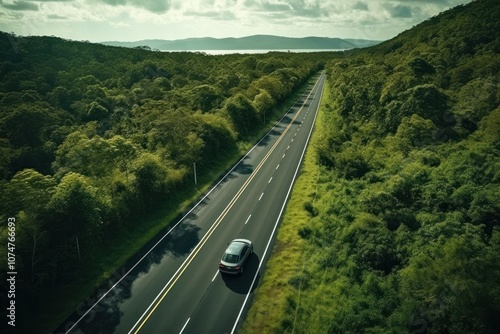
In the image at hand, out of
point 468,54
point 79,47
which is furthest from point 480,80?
point 79,47

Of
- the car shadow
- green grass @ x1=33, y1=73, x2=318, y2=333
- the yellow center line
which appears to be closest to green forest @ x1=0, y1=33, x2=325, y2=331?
green grass @ x1=33, y1=73, x2=318, y2=333

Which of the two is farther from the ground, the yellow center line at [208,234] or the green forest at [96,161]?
the green forest at [96,161]

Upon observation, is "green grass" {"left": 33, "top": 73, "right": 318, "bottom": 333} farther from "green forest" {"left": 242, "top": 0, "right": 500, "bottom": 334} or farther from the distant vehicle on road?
"green forest" {"left": 242, "top": 0, "right": 500, "bottom": 334}

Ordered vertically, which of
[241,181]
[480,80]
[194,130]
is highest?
[480,80]

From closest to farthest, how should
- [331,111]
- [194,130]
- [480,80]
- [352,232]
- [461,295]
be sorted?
1. [461,295]
2. [352,232]
3. [194,130]
4. [480,80]
5. [331,111]

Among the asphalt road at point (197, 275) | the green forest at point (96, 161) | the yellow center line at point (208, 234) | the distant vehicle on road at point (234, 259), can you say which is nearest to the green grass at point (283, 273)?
the asphalt road at point (197, 275)

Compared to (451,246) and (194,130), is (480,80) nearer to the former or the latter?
(451,246)

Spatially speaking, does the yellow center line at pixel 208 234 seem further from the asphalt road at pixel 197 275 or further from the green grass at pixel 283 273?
the green grass at pixel 283 273
